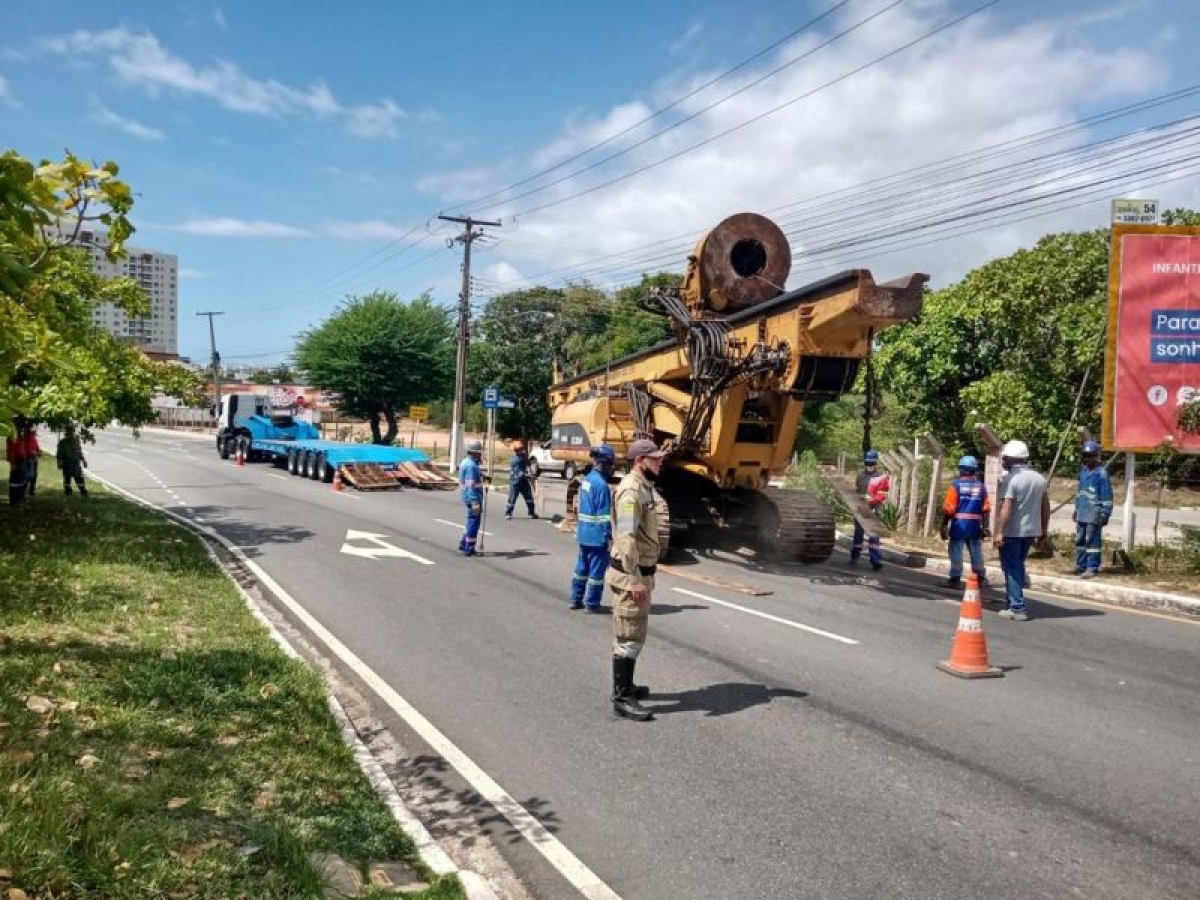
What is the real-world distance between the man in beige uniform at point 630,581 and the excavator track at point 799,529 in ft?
22.3

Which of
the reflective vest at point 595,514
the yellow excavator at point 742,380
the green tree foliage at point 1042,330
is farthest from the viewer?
the green tree foliage at point 1042,330

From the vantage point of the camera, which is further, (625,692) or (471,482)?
(471,482)

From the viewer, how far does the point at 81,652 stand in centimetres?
668

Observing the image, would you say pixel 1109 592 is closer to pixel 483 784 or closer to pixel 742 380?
pixel 742 380

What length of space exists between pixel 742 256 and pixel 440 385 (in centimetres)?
3617

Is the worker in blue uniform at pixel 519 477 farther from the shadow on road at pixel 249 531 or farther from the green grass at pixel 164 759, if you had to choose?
the green grass at pixel 164 759

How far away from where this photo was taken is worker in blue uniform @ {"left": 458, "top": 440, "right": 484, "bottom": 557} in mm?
13438

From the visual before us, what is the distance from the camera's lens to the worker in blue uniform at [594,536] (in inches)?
383

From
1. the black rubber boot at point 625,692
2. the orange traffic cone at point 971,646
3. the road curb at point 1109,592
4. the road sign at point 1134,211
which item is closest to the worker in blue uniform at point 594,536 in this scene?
the black rubber boot at point 625,692

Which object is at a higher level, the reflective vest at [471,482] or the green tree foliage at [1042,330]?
the green tree foliage at [1042,330]

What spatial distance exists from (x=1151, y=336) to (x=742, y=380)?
20.6 ft

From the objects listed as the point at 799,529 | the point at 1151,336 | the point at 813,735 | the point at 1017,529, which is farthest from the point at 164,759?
the point at 1151,336

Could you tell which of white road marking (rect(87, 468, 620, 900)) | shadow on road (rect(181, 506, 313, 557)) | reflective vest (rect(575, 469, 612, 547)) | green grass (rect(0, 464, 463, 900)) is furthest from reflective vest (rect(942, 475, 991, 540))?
shadow on road (rect(181, 506, 313, 557))

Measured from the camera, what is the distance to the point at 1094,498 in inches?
497
